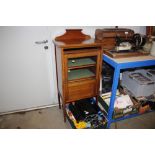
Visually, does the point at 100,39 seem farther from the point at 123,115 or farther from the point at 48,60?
the point at 123,115

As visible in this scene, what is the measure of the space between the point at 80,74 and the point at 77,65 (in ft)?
0.63

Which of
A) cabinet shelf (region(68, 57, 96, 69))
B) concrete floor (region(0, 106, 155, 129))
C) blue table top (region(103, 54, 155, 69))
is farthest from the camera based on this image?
concrete floor (region(0, 106, 155, 129))

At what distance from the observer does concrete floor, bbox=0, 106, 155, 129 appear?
181cm

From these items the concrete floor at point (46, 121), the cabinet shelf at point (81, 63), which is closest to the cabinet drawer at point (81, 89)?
the cabinet shelf at point (81, 63)

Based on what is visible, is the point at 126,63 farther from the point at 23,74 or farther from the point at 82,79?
the point at 23,74

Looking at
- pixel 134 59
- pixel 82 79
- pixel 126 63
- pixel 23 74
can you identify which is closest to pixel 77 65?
pixel 82 79

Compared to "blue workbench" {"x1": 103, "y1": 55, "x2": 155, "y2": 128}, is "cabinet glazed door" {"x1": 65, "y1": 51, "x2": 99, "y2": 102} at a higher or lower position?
lower

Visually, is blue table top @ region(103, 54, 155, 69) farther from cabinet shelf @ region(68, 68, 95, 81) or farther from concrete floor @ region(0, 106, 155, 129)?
concrete floor @ region(0, 106, 155, 129)

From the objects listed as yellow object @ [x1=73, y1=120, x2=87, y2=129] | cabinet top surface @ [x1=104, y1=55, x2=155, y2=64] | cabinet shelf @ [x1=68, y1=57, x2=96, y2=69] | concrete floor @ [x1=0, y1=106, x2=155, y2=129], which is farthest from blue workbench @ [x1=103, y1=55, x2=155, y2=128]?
concrete floor @ [x1=0, y1=106, x2=155, y2=129]

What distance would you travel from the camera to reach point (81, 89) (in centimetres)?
165

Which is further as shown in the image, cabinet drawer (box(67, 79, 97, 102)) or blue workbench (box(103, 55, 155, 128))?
cabinet drawer (box(67, 79, 97, 102))

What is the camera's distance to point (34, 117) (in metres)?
1.98

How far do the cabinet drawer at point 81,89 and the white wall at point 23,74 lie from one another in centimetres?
48

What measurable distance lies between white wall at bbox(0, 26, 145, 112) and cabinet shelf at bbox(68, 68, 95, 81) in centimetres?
36
